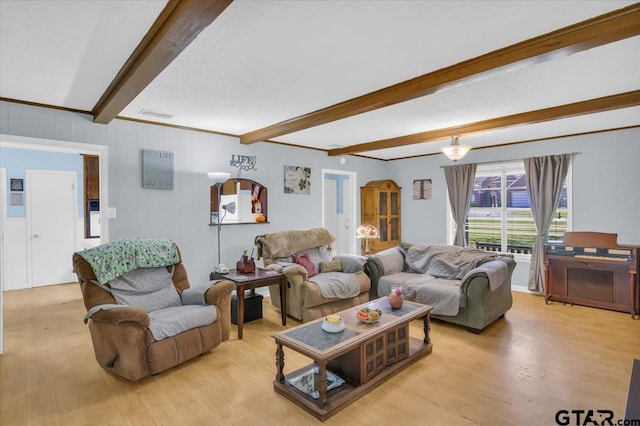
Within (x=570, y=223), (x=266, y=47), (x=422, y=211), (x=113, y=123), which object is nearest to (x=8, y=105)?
(x=113, y=123)

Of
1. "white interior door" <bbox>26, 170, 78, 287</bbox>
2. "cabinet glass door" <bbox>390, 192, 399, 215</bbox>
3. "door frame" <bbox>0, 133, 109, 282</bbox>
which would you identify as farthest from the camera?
"cabinet glass door" <bbox>390, 192, 399, 215</bbox>

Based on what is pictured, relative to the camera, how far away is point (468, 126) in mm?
4180

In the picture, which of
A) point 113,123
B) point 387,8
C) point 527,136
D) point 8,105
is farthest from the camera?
point 527,136

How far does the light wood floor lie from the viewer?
2178 mm

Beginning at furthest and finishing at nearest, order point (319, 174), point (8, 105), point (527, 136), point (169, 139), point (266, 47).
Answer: point (319, 174)
point (527, 136)
point (169, 139)
point (8, 105)
point (266, 47)

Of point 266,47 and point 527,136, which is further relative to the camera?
point 527,136

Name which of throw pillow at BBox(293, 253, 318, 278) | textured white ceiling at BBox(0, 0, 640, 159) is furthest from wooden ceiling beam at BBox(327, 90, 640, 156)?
throw pillow at BBox(293, 253, 318, 278)

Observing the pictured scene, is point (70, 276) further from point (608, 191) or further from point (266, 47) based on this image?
point (608, 191)

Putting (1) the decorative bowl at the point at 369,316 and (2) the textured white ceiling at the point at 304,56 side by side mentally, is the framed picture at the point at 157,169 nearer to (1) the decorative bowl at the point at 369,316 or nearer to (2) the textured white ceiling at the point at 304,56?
(2) the textured white ceiling at the point at 304,56

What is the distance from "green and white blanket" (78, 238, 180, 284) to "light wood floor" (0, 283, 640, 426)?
2.67ft

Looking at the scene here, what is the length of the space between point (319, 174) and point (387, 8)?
4.12 meters

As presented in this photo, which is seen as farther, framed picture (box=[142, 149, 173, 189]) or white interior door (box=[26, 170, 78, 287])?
white interior door (box=[26, 170, 78, 287])

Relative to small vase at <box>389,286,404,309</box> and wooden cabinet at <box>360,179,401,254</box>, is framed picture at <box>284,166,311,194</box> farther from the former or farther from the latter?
small vase at <box>389,286,404,309</box>

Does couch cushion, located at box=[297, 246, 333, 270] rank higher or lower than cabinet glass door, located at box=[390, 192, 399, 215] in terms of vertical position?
lower
